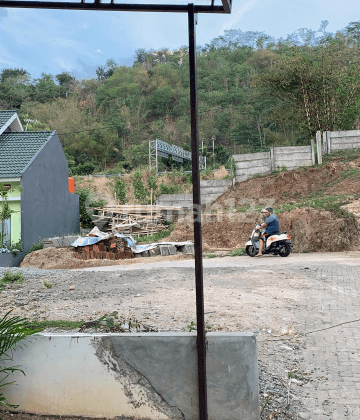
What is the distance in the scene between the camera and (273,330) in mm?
6348

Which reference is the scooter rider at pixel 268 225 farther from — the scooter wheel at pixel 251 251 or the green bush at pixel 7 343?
the green bush at pixel 7 343

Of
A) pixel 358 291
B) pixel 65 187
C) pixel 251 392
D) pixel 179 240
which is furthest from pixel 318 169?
pixel 251 392

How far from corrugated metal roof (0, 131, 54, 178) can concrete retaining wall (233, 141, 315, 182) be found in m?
8.53

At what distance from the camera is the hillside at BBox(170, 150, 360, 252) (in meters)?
15.3

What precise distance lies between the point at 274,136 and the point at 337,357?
107 feet

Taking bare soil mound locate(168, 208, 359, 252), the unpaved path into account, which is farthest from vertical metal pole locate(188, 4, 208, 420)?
bare soil mound locate(168, 208, 359, 252)

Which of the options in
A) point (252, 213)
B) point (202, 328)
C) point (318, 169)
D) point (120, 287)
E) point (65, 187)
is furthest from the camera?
point (65, 187)

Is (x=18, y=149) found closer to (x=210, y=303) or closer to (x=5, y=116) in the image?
(x=5, y=116)

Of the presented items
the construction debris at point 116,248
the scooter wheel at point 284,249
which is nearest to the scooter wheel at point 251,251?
the scooter wheel at point 284,249

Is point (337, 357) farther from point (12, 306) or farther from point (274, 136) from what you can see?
point (274, 136)

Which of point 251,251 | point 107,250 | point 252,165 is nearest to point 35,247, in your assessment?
point 107,250

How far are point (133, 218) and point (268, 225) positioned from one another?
10.8 metres

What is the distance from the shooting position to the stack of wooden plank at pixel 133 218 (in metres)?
22.4

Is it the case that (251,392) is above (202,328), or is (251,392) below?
below
